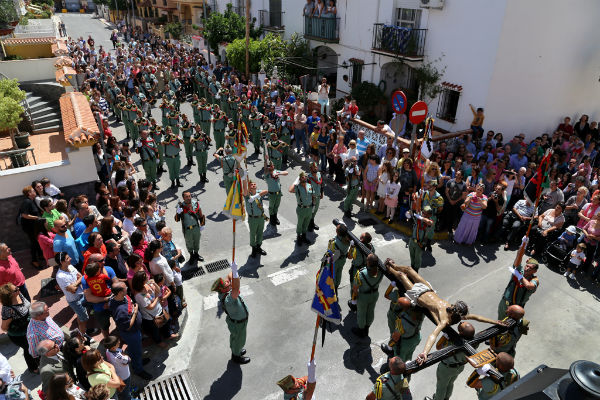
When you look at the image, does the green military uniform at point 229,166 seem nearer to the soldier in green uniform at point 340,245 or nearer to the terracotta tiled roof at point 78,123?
the terracotta tiled roof at point 78,123

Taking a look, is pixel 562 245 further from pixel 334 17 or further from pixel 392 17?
pixel 334 17

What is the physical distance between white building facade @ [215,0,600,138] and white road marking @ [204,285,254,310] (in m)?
10.3

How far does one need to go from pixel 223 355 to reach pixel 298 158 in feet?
29.2

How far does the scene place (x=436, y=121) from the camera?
15336 mm

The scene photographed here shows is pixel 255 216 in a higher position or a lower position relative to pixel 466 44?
lower

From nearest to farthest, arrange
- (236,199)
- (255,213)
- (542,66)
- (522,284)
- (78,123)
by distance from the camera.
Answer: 1. (522,284)
2. (236,199)
3. (255,213)
4. (78,123)
5. (542,66)

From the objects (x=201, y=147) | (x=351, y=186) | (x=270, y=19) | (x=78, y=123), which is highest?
(x=270, y=19)

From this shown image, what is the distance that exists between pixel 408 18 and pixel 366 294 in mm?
12901

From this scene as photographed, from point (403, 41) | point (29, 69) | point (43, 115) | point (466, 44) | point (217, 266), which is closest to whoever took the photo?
point (217, 266)

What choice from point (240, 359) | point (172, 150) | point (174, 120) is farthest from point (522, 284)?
point (174, 120)

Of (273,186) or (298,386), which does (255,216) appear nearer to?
(273,186)

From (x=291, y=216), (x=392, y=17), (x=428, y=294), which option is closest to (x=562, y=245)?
(x=428, y=294)

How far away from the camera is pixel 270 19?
25.1 meters

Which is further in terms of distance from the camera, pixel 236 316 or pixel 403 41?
pixel 403 41
